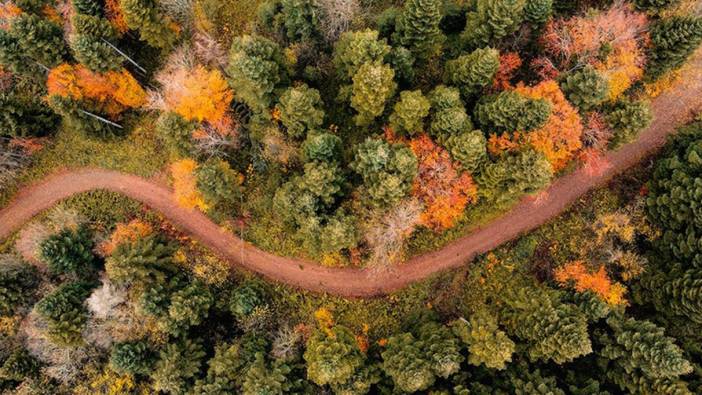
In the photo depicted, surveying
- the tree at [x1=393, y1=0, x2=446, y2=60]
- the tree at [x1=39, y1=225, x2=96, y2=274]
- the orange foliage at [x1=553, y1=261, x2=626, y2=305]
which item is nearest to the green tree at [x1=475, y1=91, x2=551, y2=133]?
the tree at [x1=393, y1=0, x2=446, y2=60]

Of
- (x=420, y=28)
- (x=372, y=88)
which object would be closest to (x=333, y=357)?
(x=372, y=88)

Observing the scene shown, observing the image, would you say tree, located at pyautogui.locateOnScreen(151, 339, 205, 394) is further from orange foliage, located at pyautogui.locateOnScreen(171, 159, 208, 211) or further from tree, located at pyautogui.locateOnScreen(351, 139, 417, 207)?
tree, located at pyautogui.locateOnScreen(351, 139, 417, 207)

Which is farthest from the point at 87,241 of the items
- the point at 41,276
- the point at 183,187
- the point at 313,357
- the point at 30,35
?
the point at 313,357

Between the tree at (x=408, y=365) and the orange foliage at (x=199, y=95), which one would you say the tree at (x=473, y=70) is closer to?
the orange foliage at (x=199, y=95)

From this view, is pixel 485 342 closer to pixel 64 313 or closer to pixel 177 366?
pixel 177 366

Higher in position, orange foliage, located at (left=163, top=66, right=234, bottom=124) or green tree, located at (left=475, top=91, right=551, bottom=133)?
green tree, located at (left=475, top=91, right=551, bottom=133)

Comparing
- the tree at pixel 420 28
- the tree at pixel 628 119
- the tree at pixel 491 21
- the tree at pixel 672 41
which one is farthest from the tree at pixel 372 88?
the tree at pixel 672 41

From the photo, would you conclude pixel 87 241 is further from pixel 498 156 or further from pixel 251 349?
pixel 498 156
